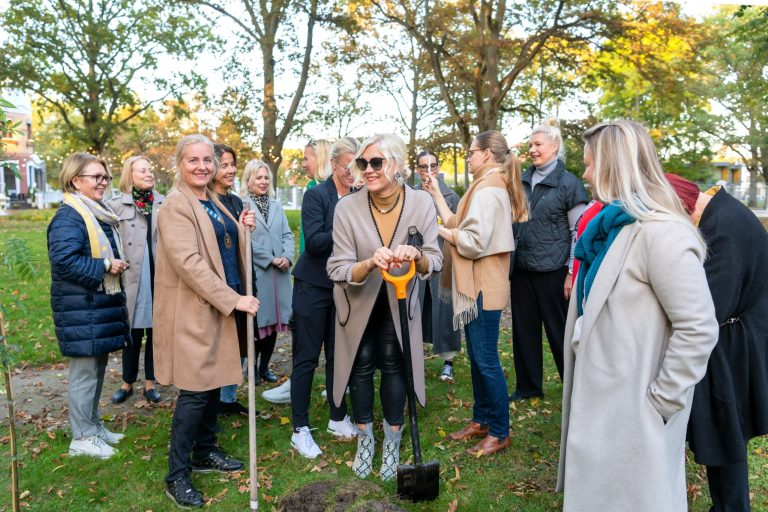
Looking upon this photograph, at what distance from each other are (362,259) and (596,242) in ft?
5.13

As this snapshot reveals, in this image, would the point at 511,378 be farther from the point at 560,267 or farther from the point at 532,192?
the point at 532,192

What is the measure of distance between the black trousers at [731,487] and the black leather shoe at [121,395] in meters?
4.89

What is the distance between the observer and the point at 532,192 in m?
5.21

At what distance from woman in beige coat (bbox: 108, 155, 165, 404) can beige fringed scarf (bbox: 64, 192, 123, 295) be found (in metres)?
1.01

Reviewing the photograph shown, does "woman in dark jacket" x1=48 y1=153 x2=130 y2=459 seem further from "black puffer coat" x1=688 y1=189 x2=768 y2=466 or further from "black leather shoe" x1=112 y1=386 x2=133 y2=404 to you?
"black puffer coat" x1=688 y1=189 x2=768 y2=466

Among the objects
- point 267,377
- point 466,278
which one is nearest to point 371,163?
point 466,278

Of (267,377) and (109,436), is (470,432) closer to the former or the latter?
(267,377)

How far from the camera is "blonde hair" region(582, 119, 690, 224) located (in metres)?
2.42

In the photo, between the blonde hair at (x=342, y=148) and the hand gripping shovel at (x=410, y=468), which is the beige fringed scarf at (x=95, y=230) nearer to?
the blonde hair at (x=342, y=148)

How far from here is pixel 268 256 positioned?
561 centimetres

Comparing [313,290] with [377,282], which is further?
[313,290]

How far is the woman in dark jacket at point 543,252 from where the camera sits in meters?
5.05

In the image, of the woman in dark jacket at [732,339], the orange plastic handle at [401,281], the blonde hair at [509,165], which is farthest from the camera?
the blonde hair at [509,165]

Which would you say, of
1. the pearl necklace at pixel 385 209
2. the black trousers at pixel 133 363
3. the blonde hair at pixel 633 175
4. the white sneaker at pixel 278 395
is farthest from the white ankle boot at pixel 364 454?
the black trousers at pixel 133 363
